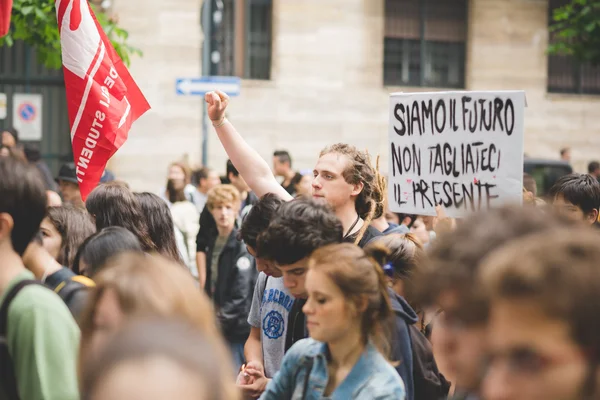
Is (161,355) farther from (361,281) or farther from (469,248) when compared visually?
(361,281)

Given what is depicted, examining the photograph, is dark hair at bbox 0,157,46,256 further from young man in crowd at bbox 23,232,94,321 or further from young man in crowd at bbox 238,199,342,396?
young man in crowd at bbox 238,199,342,396

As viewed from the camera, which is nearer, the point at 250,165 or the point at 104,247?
the point at 104,247

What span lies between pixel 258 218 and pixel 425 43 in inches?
676

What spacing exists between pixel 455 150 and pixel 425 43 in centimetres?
1624

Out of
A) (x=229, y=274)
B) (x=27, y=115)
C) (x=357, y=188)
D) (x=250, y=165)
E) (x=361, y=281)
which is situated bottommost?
(x=229, y=274)

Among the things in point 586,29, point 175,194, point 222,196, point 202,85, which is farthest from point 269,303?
point 586,29

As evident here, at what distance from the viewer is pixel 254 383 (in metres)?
4.63

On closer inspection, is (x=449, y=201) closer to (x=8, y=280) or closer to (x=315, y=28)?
(x=8, y=280)

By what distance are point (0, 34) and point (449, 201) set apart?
3381mm

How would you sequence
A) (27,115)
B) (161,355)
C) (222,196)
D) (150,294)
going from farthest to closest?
1. (27,115)
2. (222,196)
3. (150,294)
4. (161,355)

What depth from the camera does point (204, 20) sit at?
1723cm

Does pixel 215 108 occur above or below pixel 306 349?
above

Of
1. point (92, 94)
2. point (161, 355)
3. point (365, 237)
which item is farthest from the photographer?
point (92, 94)

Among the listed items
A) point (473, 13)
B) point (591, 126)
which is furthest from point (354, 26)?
point (591, 126)
